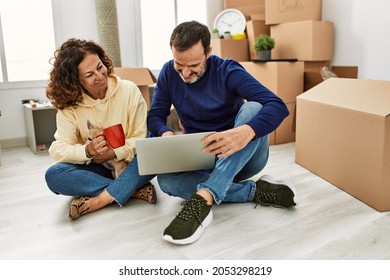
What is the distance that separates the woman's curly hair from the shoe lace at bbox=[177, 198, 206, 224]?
60cm

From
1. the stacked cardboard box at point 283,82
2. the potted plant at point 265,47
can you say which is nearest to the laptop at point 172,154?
the stacked cardboard box at point 283,82

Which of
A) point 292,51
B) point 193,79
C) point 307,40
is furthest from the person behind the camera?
point 292,51

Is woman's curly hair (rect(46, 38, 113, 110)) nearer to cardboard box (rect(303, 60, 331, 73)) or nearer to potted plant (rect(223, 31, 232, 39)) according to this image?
cardboard box (rect(303, 60, 331, 73))

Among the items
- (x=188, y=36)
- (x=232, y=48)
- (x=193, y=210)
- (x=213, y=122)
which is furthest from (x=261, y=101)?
(x=232, y=48)

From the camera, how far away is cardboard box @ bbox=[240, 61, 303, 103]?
2.41m

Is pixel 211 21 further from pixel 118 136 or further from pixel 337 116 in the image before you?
pixel 118 136

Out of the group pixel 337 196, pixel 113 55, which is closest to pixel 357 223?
pixel 337 196

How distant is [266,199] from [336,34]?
5.53 ft

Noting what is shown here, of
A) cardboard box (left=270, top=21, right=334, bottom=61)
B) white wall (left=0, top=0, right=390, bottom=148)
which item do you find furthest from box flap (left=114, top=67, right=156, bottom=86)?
cardboard box (left=270, top=21, right=334, bottom=61)

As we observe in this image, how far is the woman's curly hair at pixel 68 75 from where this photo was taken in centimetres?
140

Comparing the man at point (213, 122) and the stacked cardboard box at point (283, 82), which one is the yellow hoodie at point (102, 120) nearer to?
the man at point (213, 122)

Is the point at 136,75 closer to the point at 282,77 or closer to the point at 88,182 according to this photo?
the point at 282,77

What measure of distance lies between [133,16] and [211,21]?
74 centimetres

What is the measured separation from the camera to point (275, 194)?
1.43 meters
